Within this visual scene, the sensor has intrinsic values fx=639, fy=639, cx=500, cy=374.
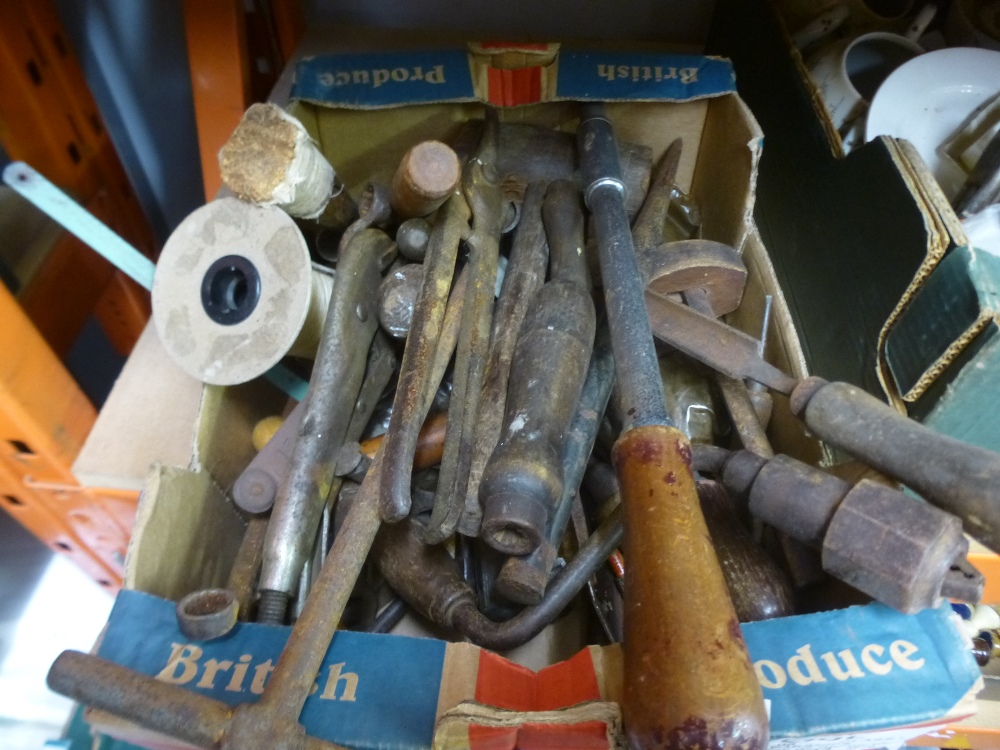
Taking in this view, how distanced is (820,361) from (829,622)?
17.7 inches

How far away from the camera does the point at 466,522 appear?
0.53 meters

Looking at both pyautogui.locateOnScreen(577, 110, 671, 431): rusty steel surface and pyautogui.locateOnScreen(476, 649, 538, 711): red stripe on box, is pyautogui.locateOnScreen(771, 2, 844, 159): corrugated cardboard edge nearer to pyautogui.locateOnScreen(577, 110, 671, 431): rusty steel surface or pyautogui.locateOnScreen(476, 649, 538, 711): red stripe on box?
pyautogui.locateOnScreen(577, 110, 671, 431): rusty steel surface

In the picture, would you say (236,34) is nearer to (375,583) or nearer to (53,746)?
(375,583)

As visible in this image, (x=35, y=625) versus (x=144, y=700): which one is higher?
(x=35, y=625)

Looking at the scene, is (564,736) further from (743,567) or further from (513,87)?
(513,87)

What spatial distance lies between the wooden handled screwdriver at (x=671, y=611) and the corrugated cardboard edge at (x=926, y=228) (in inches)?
13.0

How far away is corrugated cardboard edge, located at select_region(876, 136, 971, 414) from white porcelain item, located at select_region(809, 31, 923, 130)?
0.20 meters

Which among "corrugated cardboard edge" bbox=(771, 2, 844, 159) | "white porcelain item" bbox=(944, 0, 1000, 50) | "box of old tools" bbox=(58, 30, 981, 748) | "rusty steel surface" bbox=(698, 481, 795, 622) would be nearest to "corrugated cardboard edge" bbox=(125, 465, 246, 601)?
"box of old tools" bbox=(58, 30, 981, 748)

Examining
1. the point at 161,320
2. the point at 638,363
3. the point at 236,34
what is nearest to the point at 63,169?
the point at 236,34

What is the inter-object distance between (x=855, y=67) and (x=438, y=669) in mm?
1009

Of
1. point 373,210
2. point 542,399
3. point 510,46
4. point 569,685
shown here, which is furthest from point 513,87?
point 569,685

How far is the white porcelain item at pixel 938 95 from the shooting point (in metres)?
0.80

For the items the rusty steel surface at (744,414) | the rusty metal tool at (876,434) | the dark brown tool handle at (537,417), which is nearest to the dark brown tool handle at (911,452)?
the rusty metal tool at (876,434)

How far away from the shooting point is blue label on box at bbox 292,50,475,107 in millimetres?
817
